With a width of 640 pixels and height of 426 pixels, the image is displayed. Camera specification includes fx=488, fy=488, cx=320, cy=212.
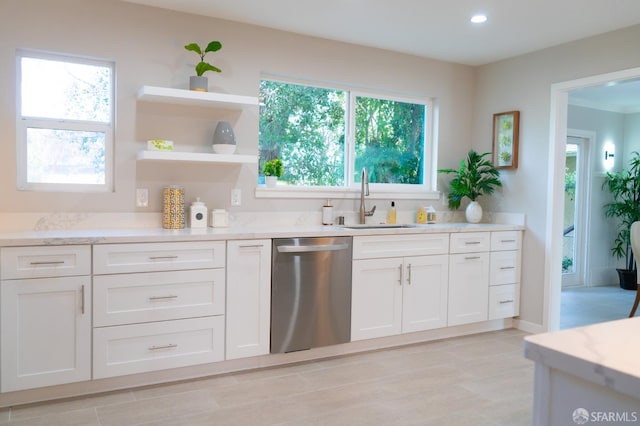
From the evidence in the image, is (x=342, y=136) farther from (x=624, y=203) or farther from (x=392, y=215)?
(x=624, y=203)

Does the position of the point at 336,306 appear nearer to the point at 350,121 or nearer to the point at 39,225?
the point at 350,121

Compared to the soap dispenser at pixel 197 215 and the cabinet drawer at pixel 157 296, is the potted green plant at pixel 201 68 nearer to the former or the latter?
the soap dispenser at pixel 197 215

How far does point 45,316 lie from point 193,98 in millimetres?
1523

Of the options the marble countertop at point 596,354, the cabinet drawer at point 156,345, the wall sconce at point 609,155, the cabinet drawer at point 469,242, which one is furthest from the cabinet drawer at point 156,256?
the wall sconce at point 609,155

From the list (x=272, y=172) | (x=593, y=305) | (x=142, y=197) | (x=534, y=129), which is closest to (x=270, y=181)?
(x=272, y=172)

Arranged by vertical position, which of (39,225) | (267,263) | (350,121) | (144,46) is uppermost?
(144,46)

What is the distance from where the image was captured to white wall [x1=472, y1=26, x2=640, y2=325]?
152 inches

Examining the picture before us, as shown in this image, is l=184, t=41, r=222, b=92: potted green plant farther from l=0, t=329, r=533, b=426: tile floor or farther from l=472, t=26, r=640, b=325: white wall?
l=472, t=26, r=640, b=325: white wall

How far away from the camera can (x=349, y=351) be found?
3.46 meters

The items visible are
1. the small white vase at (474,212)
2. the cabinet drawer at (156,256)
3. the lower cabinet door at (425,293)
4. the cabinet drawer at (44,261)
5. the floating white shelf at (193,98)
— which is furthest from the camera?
the small white vase at (474,212)

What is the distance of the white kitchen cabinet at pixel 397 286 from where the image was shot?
3404 millimetres

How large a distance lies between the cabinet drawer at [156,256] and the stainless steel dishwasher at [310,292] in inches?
15.9

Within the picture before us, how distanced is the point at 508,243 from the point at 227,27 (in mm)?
2821

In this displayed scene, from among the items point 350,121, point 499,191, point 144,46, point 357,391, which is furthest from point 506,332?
point 144,46
